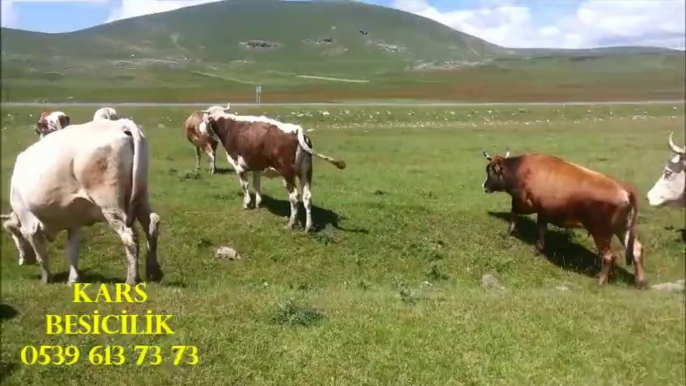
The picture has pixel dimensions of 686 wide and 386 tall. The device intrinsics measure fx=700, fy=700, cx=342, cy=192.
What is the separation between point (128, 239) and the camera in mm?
5000

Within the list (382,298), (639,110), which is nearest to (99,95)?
Result: (382,298)

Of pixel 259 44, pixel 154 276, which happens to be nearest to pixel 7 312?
pixel 154 276

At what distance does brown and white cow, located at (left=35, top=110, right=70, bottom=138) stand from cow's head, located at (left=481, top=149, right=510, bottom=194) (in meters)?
5.11

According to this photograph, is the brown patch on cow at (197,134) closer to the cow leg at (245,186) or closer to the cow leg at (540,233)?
the cow leg at (245,186)

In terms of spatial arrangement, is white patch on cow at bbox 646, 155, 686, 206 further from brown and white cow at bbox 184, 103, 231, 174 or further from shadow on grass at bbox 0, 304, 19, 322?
shadow on grass at bbox 0, 304, 19, 322

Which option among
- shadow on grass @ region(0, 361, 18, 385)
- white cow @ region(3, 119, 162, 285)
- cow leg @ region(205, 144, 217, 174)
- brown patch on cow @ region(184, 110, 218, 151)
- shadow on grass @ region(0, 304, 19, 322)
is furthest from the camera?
cow leg @ region(205, 144, 217, 174)

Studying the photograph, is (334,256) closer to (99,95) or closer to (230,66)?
(230,66)

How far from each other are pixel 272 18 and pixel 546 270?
11.2 feet

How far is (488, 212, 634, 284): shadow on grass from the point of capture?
705cm

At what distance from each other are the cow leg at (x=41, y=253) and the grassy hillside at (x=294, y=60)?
0.97 meters

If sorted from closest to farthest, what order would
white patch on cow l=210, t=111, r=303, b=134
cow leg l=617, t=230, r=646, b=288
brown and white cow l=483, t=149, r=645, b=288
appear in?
cow leg l=617, t=230, r=646, b=288 → brown and white cow l=483, t=149, r=645, b=288 → white patch on cow l=210, t=111, r=303, b=134

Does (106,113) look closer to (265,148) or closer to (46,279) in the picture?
(46,279)

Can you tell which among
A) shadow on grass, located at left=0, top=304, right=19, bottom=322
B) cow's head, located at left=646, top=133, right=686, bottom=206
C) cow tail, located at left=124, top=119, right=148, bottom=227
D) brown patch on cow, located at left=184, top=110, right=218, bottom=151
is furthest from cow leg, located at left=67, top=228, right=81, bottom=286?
cow's head, located at left=646, top=133, right=686, bottom=206

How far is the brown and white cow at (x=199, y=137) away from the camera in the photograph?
284 inches
